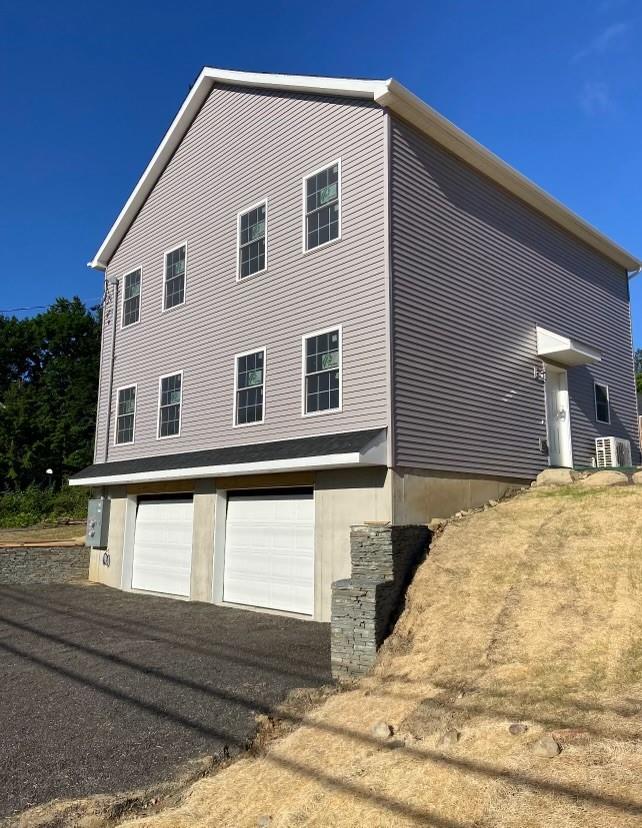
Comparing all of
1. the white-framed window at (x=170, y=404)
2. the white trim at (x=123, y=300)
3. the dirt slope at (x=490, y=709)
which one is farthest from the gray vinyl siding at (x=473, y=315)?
the white trim at (x=123, y=300)

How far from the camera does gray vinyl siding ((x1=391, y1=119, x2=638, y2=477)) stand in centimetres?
1140

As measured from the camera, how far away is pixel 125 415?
17.9 m

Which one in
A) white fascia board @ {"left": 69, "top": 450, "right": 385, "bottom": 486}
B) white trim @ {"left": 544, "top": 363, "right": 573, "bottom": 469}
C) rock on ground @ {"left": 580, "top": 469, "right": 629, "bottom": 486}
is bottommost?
rock on ground @ {"left": 580, "top": 469, "right": 629, "bottom": 486}

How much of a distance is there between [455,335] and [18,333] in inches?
1868

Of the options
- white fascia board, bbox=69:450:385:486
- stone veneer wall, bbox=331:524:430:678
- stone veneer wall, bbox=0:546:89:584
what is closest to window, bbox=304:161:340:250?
white fascia board, bbox=69:450:385:486

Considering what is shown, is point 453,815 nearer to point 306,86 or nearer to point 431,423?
point 431,423

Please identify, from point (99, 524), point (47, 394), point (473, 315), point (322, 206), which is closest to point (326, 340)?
point (322, 206)

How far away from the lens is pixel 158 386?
16594 millimetres

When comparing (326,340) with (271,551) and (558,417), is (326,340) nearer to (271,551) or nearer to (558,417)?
(271,551)

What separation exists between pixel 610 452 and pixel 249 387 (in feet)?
29.0

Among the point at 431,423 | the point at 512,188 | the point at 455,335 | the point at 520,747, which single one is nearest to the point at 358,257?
the point at 455,335

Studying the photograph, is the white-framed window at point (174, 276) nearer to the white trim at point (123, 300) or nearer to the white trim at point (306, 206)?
the white trim at point (123, 300)

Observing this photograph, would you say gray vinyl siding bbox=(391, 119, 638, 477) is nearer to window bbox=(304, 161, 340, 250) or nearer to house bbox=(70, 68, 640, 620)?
house bbox=(70, 68, 640, 620)

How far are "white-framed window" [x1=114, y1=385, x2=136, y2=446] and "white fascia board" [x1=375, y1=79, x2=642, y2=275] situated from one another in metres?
10.2
